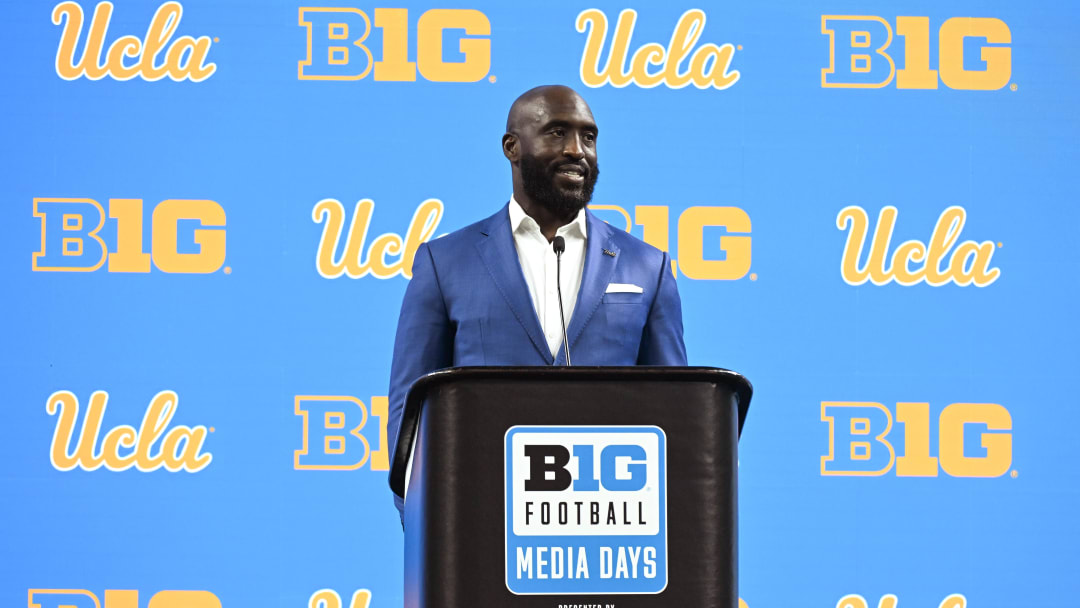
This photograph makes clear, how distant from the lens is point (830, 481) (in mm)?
3697

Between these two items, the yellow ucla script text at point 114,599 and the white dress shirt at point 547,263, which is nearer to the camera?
the white dress shirt at point 547,263

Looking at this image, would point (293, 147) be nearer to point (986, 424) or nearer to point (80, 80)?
point (80, 80)

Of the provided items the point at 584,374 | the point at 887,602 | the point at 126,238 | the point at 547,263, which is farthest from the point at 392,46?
the point at 584,374

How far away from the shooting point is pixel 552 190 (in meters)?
2.32

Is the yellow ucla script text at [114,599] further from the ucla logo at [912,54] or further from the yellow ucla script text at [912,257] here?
the ucla logo at [912,54]

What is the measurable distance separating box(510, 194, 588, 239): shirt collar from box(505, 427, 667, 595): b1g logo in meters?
0.84

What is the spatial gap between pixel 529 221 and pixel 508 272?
12 cm

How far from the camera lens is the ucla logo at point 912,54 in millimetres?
3824

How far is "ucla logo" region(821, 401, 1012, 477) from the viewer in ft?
12.1

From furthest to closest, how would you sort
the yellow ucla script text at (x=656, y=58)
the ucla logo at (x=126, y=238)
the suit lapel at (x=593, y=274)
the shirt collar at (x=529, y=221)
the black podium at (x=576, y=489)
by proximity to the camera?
the yellow ucla script text at (x=656, y=58), the ucla logo at (x=126, y=238), the shirt collar at (x=529, y=221), the suit lapel at (x=593, y=274), the black podium at (x=576, y=489)

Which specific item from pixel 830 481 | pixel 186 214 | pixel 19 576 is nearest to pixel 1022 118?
pixel 830 481

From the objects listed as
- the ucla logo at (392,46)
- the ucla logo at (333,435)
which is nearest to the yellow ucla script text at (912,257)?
the ucla logo at (392,46)

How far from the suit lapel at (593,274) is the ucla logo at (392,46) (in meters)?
1.51

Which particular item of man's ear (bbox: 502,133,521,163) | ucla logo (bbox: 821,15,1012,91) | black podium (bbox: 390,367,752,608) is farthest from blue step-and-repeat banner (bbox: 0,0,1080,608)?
black podium (bbox: 390,367,752,608)
